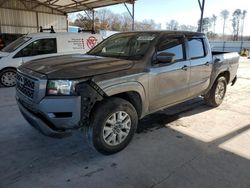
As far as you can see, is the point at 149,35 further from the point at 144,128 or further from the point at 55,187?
the point at 55,187

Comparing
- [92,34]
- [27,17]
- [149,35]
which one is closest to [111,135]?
[149,35]

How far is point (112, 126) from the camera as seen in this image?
3287 millimetres

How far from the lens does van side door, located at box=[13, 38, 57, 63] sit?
7.85 metres

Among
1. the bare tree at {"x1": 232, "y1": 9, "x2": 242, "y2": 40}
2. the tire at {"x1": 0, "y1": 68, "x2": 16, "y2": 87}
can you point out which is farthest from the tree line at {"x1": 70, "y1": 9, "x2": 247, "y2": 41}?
the tire at {"x1": 0, "y1": 68, "x2": 16, "y2": 87}

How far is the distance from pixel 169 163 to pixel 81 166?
3.94 ft

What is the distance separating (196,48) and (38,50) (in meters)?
5.66

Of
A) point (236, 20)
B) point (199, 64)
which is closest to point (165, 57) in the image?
point (199, 64)

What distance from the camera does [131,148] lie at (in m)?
3.58

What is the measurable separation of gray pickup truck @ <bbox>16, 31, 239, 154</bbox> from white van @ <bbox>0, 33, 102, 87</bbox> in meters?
4.25

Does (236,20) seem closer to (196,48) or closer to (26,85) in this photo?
(196,48)

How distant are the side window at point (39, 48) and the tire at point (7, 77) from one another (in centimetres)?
62

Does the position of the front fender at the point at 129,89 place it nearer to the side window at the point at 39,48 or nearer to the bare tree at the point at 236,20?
the side window at the point at 39,48

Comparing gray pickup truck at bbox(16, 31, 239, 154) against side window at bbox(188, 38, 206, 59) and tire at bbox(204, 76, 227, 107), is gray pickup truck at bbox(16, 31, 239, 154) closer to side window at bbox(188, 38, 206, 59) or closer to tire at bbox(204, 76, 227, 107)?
side window at bbox(188, 38, 206, 59)

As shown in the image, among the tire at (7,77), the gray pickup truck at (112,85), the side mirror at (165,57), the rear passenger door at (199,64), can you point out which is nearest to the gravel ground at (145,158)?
the gray pickup truck at (112,85)
